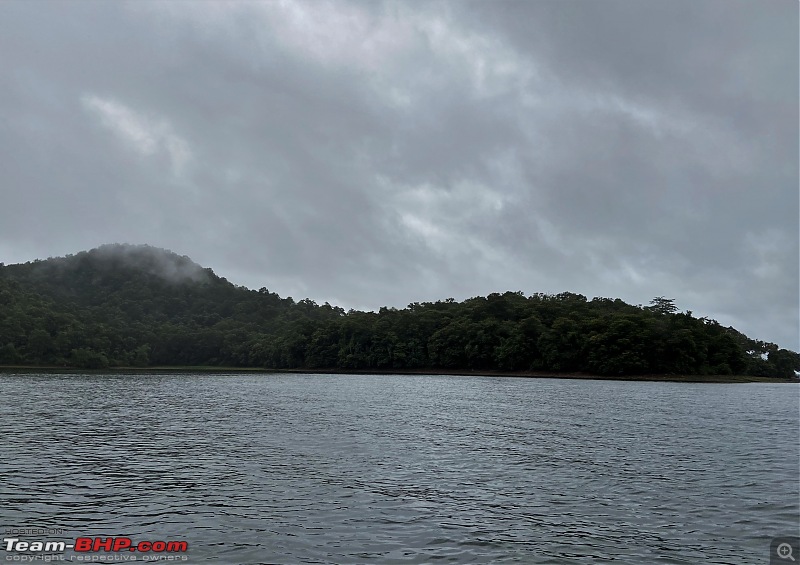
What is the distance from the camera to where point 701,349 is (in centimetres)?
18438

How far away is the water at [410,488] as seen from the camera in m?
18.5

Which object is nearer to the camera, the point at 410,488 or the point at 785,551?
the point at 785,551

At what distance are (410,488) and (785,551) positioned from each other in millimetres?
13593

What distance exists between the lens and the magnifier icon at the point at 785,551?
17.7 metres

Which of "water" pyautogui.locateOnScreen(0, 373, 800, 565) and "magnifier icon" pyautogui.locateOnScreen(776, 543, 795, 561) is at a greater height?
"magnifier icon" pyautogui.locateOnScreen(776, 543, 795, 561)

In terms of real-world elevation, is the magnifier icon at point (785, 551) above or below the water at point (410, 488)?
above

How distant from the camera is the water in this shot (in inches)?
728

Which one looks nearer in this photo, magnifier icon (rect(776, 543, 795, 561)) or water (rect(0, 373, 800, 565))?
magnifier icon (rect(776, 543, 795, 561))

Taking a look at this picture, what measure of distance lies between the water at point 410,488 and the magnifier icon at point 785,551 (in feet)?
1.95

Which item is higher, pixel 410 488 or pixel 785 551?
pixel 785 551

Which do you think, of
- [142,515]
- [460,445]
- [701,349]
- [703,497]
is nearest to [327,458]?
[460,445]

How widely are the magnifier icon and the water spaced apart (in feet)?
1.95

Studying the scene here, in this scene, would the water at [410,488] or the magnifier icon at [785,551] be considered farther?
the water at [410,488]

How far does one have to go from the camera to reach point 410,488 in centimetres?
2570
